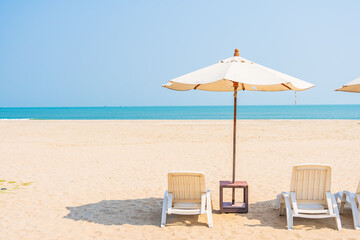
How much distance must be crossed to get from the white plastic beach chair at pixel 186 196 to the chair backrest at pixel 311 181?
1.24 meters

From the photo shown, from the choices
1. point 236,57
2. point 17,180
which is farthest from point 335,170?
point 17,180

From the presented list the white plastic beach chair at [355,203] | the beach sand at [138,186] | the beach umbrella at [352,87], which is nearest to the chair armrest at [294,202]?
the beach sand at [138,186]

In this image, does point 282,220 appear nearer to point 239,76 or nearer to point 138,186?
point 239,76

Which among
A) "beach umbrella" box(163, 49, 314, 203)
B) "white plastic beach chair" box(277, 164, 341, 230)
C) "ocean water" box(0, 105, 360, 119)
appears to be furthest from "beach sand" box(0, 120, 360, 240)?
→ "ocean water" box(0, 105, 360, 119)

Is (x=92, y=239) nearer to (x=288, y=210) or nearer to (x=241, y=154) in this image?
(x=288, y=210)

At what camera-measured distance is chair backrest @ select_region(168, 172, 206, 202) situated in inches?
189

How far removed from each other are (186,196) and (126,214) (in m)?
1.12

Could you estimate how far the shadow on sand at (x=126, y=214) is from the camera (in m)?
5.07

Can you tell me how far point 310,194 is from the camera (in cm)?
478

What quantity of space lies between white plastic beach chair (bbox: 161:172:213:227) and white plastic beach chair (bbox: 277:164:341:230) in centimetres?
116

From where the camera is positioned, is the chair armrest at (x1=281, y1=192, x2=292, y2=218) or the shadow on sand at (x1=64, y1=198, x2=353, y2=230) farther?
the shadow on sand at (x1=64, y1=198, x2=353, y2=230)

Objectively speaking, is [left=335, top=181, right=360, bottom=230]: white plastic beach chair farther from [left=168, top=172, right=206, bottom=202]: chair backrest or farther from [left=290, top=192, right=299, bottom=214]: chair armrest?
[left=168, top=172, right=206, bottom=202]: chair backrest

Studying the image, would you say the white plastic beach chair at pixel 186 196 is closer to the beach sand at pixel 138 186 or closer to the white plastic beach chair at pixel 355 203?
the beach sand at pixel 138 186

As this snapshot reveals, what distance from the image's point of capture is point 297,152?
1150 cm
